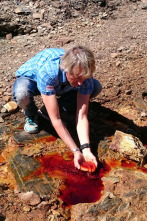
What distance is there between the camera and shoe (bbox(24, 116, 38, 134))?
3.28m

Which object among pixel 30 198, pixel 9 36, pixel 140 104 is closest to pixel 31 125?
pixel 30 198

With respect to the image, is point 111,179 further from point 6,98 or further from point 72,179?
point 6,98

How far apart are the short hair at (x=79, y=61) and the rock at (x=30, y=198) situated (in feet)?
3.58

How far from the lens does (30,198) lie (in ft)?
8.00

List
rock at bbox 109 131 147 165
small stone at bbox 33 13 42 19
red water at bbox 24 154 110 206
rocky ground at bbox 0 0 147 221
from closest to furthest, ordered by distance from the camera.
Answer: rocky ground at bbox 0 0 147 221
red water at bbox 24 154 110 206
rock at bbox 109 131 147 165
small stone at bbox 33 13 42 19

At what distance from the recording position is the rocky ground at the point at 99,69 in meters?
2.37

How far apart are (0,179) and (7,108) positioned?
3.67 feet

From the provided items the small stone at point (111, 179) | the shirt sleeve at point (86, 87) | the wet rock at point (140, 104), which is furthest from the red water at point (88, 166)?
the wet rock at point (140, 104)

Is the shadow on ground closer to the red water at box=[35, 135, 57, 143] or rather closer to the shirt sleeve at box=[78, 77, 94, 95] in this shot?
the red water at box=[35, 135, 57, 143]

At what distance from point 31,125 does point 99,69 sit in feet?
5.48

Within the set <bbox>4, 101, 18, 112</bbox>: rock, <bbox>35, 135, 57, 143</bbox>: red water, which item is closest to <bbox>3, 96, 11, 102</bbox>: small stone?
<bbox>4, 101, 18, 112</bbox>: rock

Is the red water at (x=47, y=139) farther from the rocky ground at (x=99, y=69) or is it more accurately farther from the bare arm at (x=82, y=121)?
the bare arm at (x=82, y=121)

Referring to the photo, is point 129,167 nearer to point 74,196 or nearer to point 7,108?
point 74,196

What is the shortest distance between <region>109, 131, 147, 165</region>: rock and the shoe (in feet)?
2.87
